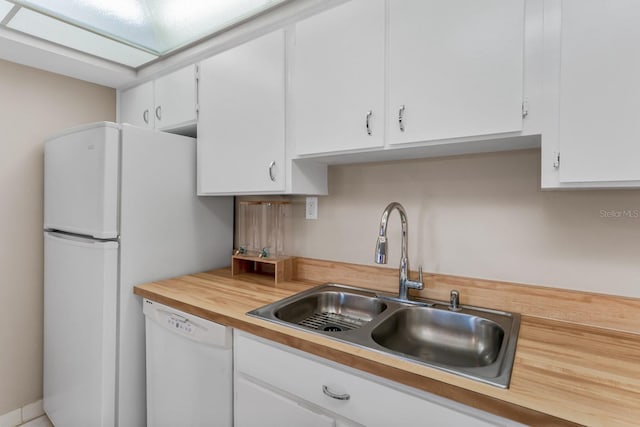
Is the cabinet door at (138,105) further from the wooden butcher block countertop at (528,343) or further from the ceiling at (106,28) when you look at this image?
the wooden butcher block countertop at (528,343)

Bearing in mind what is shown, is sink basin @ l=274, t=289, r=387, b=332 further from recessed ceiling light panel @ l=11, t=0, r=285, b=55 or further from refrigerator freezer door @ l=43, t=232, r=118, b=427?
recessed ceiling light panel @ l=11, t=0, r=285, b=55

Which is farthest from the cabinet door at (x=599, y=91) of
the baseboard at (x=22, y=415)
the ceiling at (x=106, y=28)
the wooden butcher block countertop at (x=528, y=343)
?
the baseboard at (x=22, y=415)

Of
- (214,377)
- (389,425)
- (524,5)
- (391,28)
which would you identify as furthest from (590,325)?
(214,377)

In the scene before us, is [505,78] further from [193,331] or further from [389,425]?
[193,331]

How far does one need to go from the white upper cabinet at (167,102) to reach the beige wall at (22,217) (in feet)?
1.45

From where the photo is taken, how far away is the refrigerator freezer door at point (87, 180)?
1551 millimetres

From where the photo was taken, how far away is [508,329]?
3.68ft

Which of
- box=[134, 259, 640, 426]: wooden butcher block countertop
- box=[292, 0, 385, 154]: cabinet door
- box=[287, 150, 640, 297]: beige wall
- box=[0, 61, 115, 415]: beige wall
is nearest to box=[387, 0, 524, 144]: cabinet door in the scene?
box=[292, 0, 385, 154]: cabinet door

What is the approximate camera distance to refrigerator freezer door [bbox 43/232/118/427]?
1.55 m

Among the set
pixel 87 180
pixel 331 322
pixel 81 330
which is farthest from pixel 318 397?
pixel 87 180

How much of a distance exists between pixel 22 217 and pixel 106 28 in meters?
1.25

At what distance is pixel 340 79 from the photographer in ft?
4.42

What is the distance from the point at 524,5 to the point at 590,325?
3.52 ft

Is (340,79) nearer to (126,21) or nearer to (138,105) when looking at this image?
(126,21)
